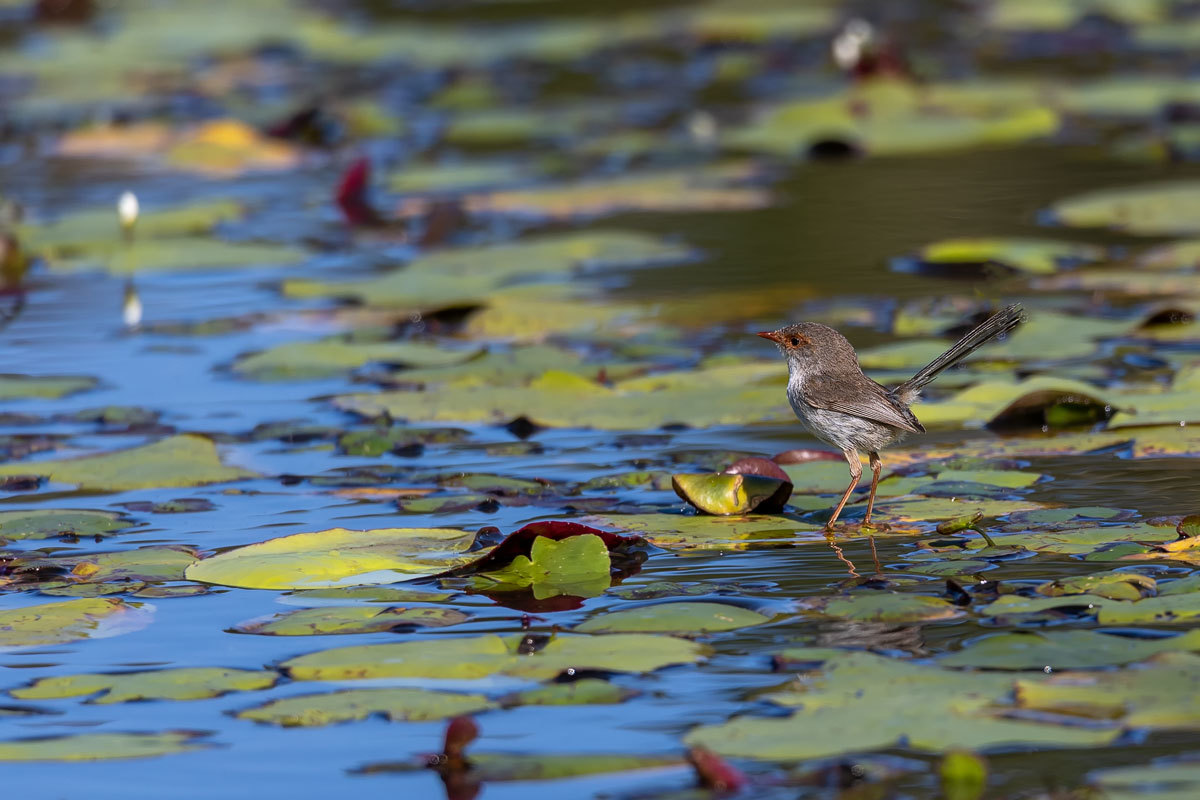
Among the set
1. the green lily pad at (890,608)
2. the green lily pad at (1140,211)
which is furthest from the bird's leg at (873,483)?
the green lily pad at (1140,211)

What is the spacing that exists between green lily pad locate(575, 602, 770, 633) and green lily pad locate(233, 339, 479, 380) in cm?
314

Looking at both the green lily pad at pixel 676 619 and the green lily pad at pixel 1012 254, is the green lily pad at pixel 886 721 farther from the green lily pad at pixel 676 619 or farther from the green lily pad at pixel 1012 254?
the green lily pad at pixel 1012 254

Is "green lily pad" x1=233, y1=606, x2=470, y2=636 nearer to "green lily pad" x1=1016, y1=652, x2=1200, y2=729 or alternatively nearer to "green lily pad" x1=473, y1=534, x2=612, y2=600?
"green lily pad" x1=473, y1=534, x2=612, y2=600

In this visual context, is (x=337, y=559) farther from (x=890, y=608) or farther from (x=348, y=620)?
(x=890, y=608)

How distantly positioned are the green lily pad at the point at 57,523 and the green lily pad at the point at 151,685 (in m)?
1.26

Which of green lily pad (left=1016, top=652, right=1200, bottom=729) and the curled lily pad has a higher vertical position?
the curled lily pad

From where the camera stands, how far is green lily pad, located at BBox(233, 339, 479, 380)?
7.29m

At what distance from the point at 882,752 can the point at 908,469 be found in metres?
2.44

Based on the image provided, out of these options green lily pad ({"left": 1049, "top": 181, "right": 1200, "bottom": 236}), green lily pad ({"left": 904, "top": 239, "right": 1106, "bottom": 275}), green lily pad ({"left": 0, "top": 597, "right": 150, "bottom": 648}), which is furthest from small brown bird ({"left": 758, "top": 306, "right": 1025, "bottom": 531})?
green lily pad ({"left": 1049, "top": 181, "right": 1200, "bottom": 236})

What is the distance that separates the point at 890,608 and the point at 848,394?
48.4 inches

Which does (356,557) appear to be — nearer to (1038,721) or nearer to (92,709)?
(92,709)

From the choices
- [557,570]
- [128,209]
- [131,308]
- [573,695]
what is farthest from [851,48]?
[573,695]

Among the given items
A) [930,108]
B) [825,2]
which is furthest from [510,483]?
[825,2]

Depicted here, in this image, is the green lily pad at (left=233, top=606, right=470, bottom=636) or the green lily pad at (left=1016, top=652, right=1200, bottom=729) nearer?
the green lily pad at (left=1016, top=652, right=1200, bottom=729)
